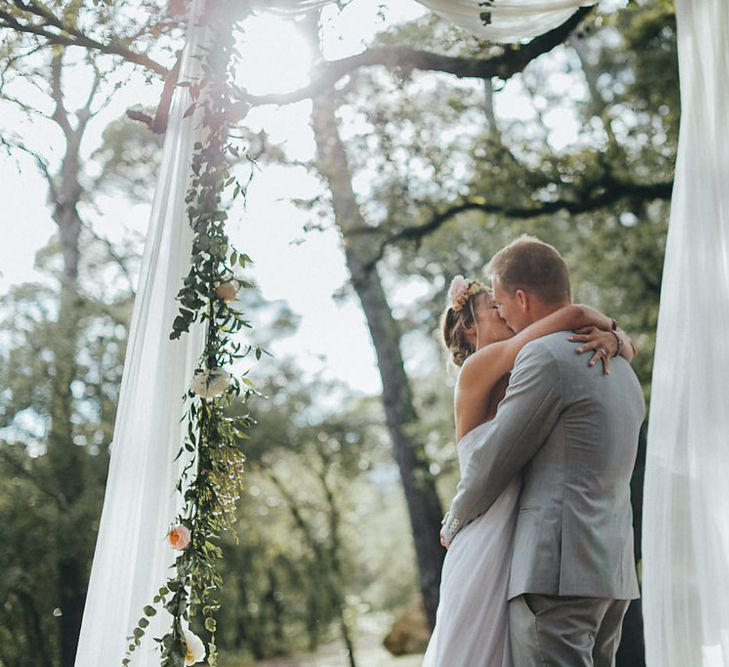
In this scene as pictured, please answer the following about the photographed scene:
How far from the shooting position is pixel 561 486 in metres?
1.80

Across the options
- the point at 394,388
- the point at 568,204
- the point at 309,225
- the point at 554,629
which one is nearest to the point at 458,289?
the point at 554,629

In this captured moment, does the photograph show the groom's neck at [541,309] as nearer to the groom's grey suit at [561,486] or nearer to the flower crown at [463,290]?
the groom's grey suit at [561,486]

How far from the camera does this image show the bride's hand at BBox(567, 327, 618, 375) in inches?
73.3

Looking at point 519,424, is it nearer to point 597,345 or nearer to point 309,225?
point 597,345

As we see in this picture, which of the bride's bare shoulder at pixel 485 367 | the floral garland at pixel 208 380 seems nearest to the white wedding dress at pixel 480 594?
the bride's bare shoulder at pixel 485 367

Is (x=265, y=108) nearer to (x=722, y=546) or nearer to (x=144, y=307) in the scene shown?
(x=144, y=307)

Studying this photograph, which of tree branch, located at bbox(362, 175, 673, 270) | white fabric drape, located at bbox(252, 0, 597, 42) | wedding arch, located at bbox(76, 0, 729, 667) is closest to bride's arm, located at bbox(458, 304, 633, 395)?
wedding arch, located at bbox(76, 0, 729, 667)

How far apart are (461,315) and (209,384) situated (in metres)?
0.75

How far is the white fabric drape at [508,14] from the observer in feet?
9.22

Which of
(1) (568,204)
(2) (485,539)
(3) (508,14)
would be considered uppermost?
(1) (568,204)

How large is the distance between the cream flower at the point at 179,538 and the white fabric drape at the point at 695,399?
1.12 m

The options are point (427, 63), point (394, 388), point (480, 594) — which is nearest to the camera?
point (480, 594)

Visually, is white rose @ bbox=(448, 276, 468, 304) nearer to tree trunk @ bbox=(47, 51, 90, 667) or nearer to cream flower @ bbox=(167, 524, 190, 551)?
cream flower @ bbox=(167, 524, 190, 551)

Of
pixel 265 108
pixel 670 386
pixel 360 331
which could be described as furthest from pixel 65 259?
pixel 670 386
